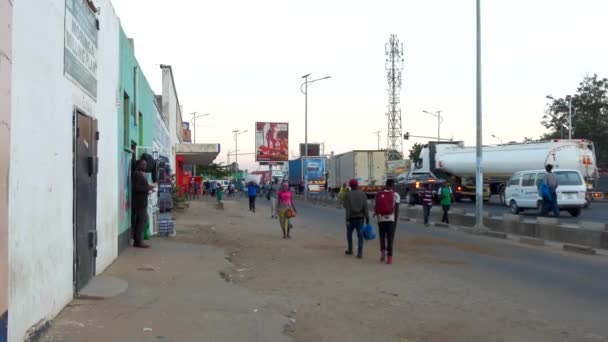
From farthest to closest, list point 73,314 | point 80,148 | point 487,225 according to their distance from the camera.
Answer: point 487,225
point 80,148
point 73,314

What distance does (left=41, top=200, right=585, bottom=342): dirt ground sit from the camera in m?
7.11

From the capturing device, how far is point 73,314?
23.6 ft

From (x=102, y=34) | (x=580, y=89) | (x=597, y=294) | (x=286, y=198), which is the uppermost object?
(x=580, y=89)

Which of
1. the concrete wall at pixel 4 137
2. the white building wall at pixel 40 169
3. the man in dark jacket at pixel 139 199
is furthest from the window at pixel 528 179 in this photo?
the concrete wall at pixel 4 137

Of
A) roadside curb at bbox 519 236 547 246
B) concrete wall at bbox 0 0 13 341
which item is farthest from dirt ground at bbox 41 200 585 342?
roadside curb at bbox 519 236 547 246

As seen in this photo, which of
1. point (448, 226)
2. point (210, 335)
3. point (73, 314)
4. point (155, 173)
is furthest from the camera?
point (448, 226)

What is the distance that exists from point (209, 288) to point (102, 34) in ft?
13.9

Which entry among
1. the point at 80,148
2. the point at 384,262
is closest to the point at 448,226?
the point at 384,262

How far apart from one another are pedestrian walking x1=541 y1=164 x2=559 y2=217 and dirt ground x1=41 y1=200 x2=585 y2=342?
6.06m

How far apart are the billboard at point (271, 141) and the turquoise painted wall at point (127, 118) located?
49385 millimetres

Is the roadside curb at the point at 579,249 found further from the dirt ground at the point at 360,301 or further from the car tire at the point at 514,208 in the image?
the car tire at the point at 514,208

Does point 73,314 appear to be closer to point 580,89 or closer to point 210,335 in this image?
point 210,335

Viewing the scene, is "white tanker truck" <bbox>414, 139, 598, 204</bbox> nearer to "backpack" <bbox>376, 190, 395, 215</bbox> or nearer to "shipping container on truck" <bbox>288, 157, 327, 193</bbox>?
"shipping container on truck" <bbox>288, 157, 327, 193</bbox>

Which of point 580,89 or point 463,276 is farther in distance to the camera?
point 580,89
